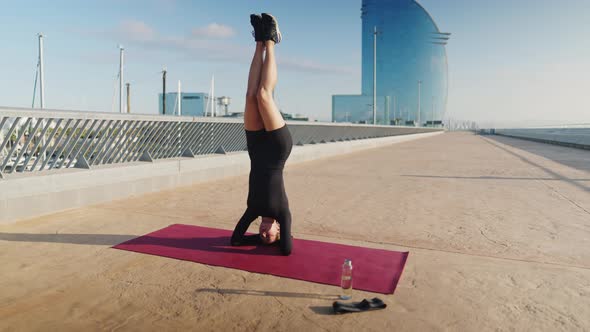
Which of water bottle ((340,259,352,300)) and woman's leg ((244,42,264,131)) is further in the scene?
woman's leg ((244,42,264,131))

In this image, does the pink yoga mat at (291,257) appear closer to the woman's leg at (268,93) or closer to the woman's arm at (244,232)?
the woman's arm at (244,232)

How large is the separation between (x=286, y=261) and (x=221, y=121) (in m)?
6.91

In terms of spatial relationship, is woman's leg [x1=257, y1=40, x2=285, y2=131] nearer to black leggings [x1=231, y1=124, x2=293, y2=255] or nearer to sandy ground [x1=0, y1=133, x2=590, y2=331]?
black leggings [x1=231, y1=124, x2=293, y2=255]

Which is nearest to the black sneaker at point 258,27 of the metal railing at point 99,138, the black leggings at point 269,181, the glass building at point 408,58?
the black leggings at point 269,181

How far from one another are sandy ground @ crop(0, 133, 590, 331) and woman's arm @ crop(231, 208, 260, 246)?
2.05 feet

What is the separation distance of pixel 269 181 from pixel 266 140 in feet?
1.42

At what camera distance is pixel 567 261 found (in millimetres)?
3996

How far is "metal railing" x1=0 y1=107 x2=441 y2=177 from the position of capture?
5.71 meters

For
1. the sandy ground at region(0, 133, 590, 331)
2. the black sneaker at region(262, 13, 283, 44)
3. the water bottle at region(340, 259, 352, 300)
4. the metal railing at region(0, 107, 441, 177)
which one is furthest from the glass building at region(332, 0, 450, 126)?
the water bottle at region(340, 259, 352, 300)

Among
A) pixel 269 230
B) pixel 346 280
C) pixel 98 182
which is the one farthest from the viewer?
pixel 98 182

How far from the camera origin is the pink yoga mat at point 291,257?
11.5 feet

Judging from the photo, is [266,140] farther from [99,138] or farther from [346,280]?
[99,138]

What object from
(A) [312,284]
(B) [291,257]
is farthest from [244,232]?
(A) [312,284]

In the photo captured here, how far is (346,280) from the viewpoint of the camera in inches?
117
